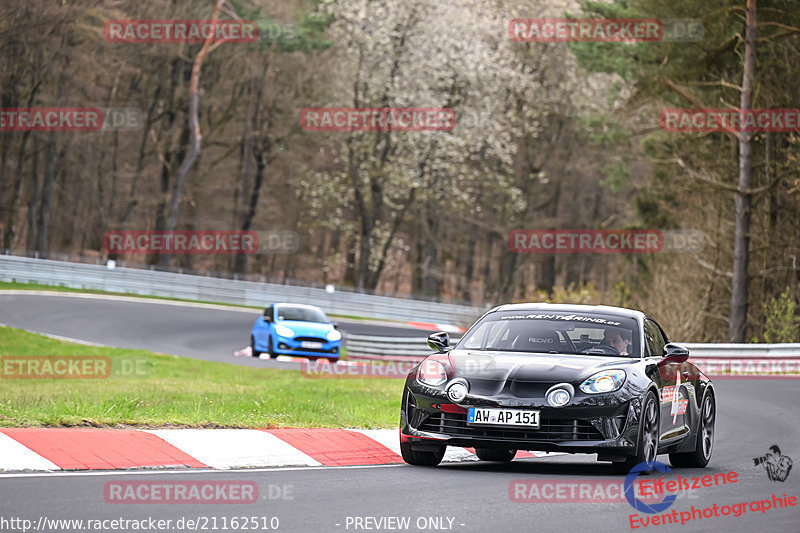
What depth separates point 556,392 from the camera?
9.71 metres

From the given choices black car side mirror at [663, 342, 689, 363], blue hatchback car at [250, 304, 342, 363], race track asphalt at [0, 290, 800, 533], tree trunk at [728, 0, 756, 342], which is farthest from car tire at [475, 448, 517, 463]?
tree trunk at [728, 0, 756, 342]

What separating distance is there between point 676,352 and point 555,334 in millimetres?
1060

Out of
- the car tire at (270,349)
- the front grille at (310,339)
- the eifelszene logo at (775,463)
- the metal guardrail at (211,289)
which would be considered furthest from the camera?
the metal guardrail at (211,289)

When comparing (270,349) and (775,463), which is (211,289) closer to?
(270,349)

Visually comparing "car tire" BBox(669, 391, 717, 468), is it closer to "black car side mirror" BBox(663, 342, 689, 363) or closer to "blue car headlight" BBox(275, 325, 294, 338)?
"black car side mirror" BBox(663, 342, 689, 363)

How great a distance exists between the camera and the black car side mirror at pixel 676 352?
10891mm

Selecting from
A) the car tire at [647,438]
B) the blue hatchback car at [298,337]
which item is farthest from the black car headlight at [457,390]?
the blue hatchback car at [298,337]

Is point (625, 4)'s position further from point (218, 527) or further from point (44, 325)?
point (218, 527)

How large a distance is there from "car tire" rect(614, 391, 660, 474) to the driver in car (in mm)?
738

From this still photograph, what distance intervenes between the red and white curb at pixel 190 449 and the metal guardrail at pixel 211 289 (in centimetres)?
3672

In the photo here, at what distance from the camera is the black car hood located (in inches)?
388

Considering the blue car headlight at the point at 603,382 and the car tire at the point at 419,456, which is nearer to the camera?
the blue car headlight at the point at 603,382

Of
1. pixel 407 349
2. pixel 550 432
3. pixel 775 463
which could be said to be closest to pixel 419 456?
pixel 550 432

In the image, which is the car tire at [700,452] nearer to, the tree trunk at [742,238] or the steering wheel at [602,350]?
the steering wheel at [602,350]
